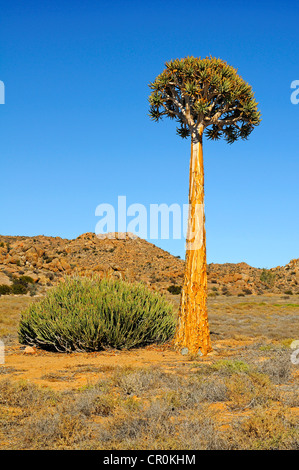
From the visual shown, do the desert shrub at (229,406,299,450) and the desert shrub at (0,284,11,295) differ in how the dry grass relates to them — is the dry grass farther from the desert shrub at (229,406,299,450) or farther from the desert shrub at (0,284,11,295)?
the desert shrub at (0,284,11,295)

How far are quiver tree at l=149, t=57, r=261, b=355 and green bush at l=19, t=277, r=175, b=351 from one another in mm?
1238

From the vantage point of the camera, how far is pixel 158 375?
8.10 m

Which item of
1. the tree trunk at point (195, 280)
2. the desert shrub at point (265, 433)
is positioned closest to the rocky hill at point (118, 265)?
the tree trunk at point (195, 280)

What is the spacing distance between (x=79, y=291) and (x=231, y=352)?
500 cm

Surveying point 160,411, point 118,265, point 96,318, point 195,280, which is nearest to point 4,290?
point 96,318

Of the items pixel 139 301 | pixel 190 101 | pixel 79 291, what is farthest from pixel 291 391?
pixel 190 101

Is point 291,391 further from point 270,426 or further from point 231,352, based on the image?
point 231,352

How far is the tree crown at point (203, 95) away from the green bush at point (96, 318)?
5.72m

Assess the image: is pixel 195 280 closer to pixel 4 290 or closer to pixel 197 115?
pixel 197 115

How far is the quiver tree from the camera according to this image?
12.9 metres

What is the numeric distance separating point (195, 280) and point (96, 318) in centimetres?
316

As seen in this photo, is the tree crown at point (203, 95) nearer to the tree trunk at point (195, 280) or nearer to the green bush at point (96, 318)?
the tree trunk at point (195, 280)

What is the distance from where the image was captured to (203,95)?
1350 cm

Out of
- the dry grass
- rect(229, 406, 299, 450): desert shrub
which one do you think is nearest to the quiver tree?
the dry grass
